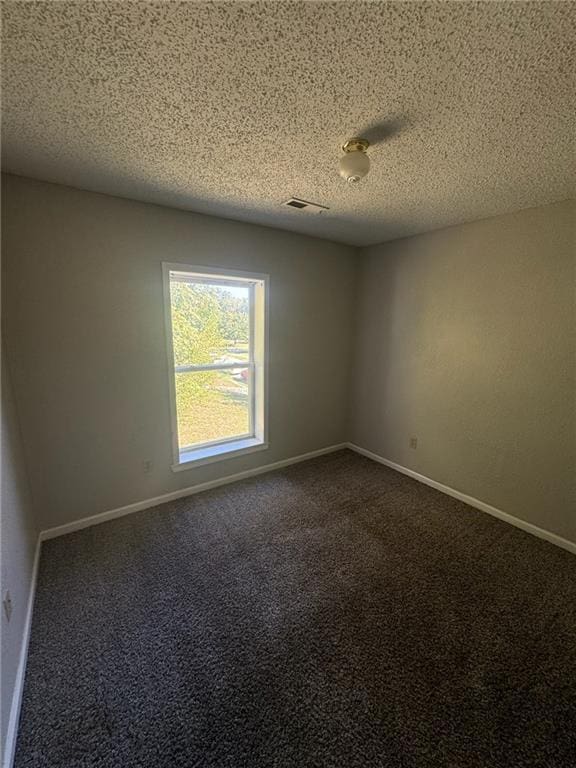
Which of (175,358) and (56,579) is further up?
(175,358)

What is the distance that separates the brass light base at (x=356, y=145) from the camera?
142cm

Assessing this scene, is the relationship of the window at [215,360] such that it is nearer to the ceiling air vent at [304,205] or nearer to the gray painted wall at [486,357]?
the ceiling air vent at [304,205]

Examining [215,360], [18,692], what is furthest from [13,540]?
[215,360]

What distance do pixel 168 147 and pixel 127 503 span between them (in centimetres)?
254

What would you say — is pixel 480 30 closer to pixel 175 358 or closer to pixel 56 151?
pixel 56 151

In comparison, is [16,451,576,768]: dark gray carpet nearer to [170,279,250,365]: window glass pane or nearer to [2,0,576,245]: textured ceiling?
[170,279,250,365]: window glass pane

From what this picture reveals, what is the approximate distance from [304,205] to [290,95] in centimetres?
116

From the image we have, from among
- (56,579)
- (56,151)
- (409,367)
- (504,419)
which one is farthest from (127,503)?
(504,419)

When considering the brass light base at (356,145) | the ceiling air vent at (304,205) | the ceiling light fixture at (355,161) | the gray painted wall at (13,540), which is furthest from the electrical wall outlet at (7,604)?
the ceiling air vent at (304,205)

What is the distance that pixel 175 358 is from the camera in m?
2.66

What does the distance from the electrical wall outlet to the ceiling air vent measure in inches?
107

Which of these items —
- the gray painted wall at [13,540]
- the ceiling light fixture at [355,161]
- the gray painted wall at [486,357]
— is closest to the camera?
the gray painted wall at [13,540]

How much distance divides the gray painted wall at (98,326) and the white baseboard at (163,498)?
→ 0.05 meters

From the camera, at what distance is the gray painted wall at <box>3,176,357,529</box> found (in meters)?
1.97
